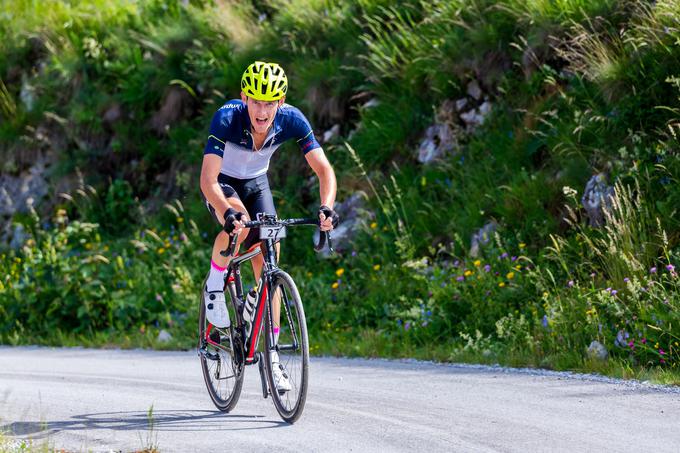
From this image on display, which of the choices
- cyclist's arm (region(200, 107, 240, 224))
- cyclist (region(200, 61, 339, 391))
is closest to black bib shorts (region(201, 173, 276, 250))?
cyclist (region(200, 61, 339, 391))

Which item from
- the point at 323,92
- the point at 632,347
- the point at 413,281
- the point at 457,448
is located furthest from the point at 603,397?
the point at 323,92

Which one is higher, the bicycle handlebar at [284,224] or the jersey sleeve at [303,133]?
the jersey sleeve at [303,133]

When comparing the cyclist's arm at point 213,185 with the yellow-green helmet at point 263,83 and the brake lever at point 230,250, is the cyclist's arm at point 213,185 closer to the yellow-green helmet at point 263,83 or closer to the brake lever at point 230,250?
the brake lever at point 230,250

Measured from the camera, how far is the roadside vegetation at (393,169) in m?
9.48

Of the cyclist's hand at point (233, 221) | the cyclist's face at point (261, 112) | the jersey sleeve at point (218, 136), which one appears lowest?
the cyclist's hand at point (233, 221)

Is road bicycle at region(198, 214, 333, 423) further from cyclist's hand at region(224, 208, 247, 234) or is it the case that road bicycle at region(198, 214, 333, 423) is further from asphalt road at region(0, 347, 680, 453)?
asphalt road at region(0, 347, 680, 453)

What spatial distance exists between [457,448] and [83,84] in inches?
511

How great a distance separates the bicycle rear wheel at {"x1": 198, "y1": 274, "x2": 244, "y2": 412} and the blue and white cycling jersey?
3.26 feet

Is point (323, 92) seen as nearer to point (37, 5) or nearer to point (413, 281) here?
point (413, 281)

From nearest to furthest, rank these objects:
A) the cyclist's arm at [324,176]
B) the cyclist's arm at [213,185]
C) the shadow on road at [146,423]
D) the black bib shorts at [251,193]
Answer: the shadow on road at [146,423]
the cyclist's arm at [213,185]
the cyclist's arm at [324,176]
the black bib shorts at [251,193]

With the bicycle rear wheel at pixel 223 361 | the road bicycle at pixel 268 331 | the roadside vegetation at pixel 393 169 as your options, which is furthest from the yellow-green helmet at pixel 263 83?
the roadside vegetation at pixel 393 169

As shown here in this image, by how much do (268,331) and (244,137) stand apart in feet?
5.12

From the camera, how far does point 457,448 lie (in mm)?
Answer: 6102

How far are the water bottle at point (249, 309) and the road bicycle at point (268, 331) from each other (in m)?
0.01
